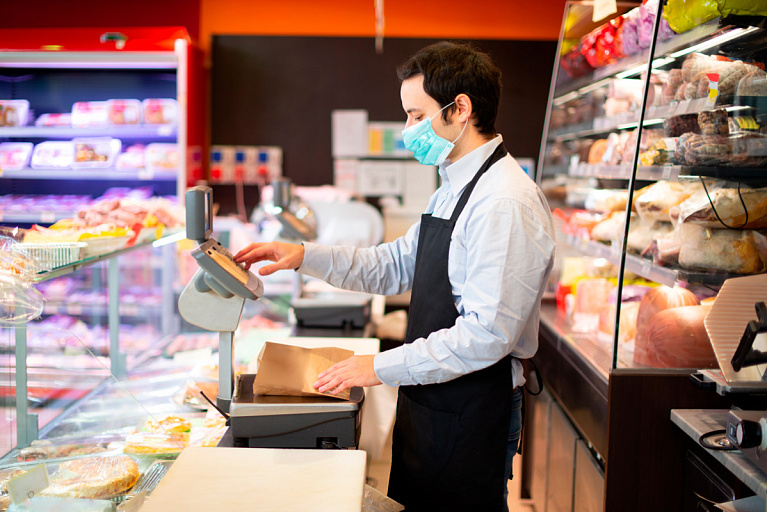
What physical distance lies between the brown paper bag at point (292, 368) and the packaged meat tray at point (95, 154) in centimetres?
449

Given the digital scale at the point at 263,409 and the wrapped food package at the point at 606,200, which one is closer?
the digital scale at the point at 263,409

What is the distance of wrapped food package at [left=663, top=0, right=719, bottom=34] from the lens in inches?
81.7

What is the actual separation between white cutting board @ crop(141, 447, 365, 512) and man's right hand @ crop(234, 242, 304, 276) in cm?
55

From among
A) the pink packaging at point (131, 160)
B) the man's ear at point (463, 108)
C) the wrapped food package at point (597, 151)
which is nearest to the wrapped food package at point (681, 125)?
the wrapped food package at point (597, 151)

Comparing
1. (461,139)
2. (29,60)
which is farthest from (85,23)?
(461,139)

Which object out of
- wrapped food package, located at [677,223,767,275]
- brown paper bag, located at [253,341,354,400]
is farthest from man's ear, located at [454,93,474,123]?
wrapped food package, located at [677,223,767,275]

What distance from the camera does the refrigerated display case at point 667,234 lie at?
80.7 inches

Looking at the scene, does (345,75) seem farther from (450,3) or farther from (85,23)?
(85,23)

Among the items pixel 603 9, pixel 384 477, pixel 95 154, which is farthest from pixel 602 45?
pixel 95 154

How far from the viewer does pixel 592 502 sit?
7.87ft

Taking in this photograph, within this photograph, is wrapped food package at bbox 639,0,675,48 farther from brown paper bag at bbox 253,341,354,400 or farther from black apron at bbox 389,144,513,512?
brown paper bag at bbox 253,341,354,400

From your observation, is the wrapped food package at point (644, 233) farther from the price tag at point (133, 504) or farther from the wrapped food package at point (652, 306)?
the price tag at point (133, 504)

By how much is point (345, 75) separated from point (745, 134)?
15.2 ft

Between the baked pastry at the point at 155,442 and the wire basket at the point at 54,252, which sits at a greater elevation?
the wire basket at the point at 54,252
